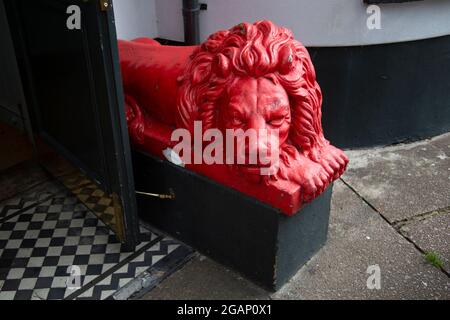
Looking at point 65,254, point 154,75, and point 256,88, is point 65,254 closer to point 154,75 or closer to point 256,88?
point 154,75

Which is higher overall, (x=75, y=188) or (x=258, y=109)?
(x=258, y=109)

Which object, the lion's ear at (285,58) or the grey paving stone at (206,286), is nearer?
the lion's ear at (285,58)

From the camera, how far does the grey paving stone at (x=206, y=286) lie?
263 centimetres

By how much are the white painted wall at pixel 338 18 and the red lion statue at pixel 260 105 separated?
123 cm

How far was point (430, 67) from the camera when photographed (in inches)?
159

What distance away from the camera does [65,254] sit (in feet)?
9.67

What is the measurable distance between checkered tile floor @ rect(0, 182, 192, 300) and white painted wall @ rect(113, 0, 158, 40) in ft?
5.15

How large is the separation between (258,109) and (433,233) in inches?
65.5

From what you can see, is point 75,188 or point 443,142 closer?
point 75,188

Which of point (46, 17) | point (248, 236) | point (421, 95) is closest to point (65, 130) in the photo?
point (46, 17)
